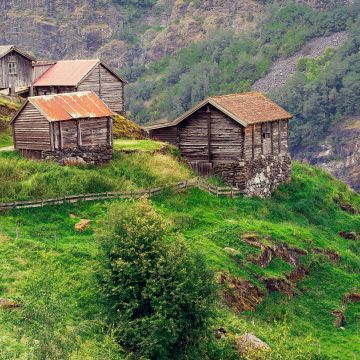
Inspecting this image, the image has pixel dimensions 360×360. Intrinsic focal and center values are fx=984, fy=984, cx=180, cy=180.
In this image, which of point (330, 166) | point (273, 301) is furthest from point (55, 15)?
point (273, 301)

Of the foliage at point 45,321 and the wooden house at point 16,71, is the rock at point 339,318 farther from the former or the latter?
the wooden house at point 16,71

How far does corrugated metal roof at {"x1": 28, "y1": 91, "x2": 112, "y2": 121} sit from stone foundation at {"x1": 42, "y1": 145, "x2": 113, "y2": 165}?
1514mm

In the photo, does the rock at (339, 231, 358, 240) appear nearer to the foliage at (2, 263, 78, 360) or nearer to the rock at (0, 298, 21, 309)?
the foliage at (2, 263, 78, 360)

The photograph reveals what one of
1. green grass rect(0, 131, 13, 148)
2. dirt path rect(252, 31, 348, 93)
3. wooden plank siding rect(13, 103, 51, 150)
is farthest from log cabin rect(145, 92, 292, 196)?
dirt path rect(252, 31, 348, 93)

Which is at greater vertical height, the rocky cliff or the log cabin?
the rocky cliff

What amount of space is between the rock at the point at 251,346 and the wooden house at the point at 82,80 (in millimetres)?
24954

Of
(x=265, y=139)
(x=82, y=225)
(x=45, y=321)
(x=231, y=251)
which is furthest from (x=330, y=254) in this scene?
(x=45, y=321)

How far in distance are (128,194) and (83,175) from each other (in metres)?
2.17

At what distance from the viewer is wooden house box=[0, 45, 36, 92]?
57719 mm

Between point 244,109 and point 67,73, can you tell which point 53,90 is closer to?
point 67,73

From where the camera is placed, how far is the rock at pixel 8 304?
32.2 metres

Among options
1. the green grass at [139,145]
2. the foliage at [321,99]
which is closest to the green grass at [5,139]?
the green grass at [139,145]

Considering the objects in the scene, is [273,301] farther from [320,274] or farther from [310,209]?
[310,209]

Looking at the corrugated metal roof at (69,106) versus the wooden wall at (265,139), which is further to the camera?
the wooden wall at (265,139)
